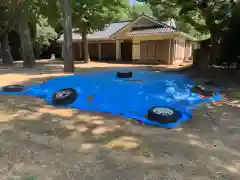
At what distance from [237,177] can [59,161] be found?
2.31m

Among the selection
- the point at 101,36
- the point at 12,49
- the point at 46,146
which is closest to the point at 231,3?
the point at 46,146

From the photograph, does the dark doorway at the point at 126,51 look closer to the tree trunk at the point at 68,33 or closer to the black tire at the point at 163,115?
the tree trunk at the point at 68,33

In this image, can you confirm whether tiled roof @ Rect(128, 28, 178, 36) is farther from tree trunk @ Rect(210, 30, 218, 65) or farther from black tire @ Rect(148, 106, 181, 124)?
black tire @ Rect(148, 106, 181, 124)

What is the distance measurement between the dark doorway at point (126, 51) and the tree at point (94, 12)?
476cm

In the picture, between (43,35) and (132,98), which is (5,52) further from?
(132,98)

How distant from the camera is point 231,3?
1080cm

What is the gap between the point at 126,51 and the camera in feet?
80.8

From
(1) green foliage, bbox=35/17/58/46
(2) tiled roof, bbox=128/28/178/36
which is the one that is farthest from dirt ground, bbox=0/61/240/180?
(1) green foliage, bbox=35/17/58/46

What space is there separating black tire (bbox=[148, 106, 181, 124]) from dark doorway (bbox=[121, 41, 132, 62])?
65.3ft

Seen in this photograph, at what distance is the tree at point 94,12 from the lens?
17.6 meters

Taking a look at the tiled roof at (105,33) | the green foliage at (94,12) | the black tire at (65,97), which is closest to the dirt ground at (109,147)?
the black tire at (65,97)

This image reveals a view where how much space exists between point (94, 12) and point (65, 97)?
13940mm

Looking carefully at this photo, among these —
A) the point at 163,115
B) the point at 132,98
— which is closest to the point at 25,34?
the point at 132,98

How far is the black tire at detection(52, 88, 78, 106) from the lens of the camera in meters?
5.79
